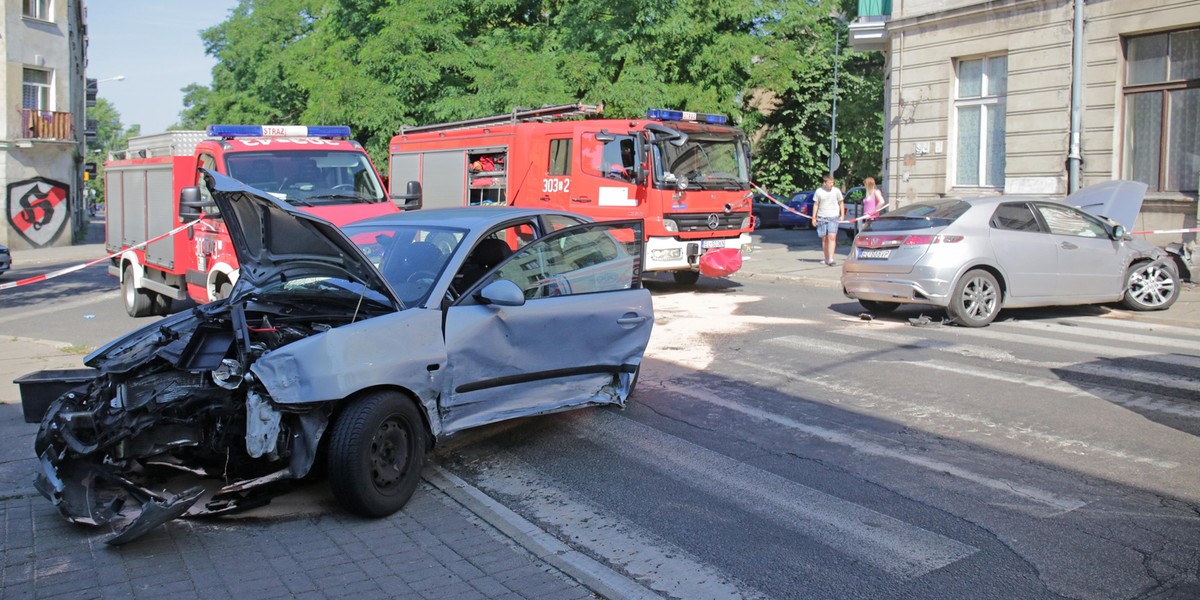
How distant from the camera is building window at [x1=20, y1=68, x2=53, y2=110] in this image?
1421 inches

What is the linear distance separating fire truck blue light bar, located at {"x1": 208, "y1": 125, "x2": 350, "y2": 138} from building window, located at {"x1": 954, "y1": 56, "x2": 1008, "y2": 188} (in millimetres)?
12744

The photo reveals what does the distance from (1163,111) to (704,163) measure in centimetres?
809

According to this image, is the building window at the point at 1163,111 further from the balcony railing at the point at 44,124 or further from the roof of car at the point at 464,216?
the balcony railing at the point at 44,124

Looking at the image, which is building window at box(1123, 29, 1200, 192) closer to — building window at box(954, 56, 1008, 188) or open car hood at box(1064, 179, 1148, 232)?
building window at box(954, 56, 1008, 188)

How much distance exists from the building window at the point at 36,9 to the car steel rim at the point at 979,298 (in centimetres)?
3645

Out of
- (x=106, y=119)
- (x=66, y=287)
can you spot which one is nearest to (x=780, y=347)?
(x=66, y=287)

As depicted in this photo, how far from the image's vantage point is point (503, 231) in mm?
6988

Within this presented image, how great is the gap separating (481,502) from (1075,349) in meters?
7.16

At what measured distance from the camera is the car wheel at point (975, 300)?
11453mm

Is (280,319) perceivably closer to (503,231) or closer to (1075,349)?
(503,231)

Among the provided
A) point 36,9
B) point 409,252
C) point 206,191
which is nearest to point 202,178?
point 206,191

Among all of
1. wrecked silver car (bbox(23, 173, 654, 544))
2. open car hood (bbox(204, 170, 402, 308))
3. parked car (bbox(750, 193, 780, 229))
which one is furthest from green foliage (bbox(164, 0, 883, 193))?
open car hood (bbox(204, 170, 402, 308))

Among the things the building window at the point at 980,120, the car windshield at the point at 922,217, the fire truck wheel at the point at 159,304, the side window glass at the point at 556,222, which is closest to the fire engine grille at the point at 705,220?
the car windshield at the point at 922,217

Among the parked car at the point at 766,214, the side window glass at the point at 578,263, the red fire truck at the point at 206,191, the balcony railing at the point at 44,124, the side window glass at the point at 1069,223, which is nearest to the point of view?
the side window glass at the point at 578,263
